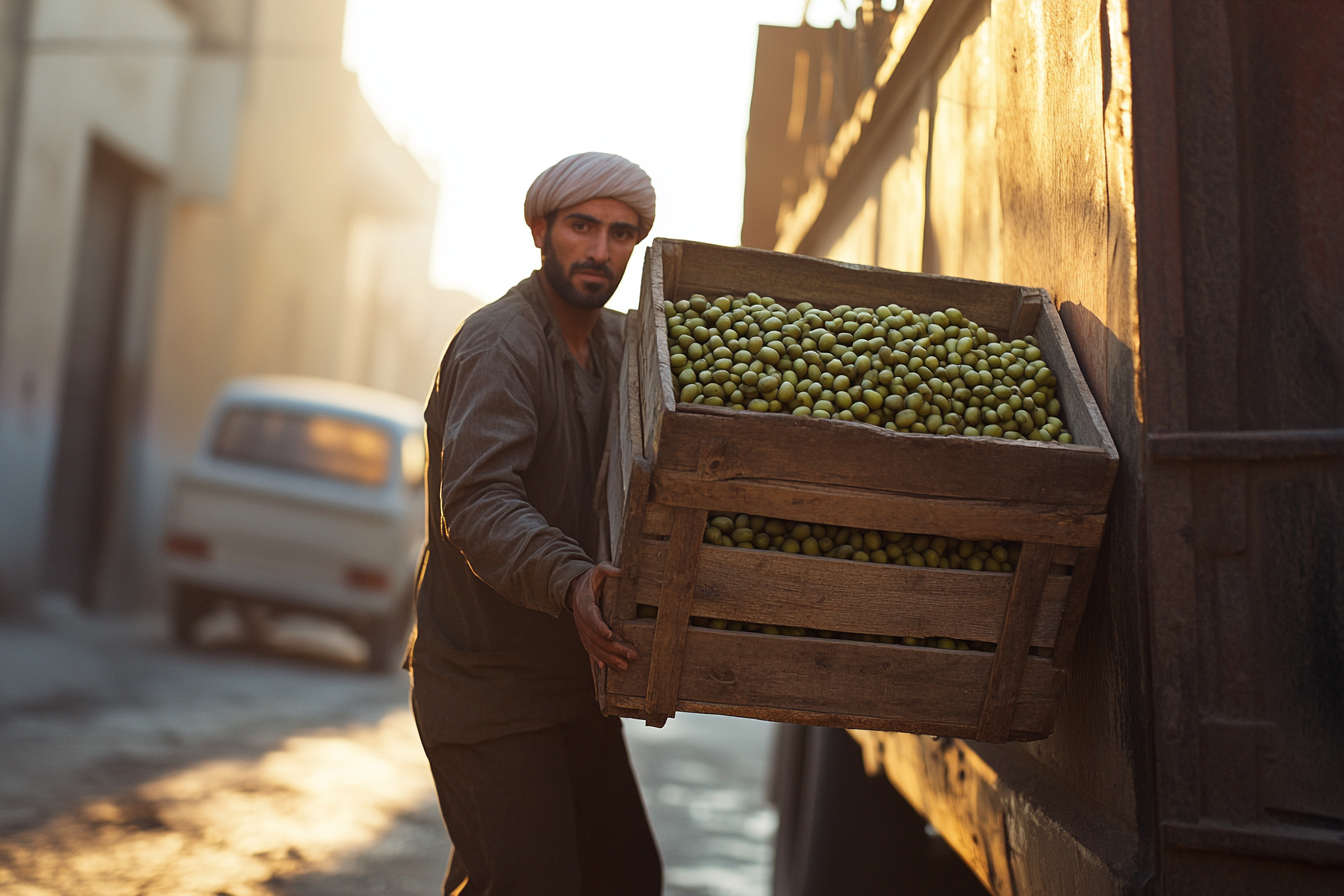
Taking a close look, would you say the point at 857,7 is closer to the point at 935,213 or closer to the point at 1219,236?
the point at 935,213

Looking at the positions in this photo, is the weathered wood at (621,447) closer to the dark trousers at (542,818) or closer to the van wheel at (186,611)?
the dark trousers at (542,818)

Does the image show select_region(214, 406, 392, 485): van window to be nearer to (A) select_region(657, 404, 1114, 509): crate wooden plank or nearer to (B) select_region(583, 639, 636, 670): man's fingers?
(B) select_region(583, 639, 636, 670): man's fingers

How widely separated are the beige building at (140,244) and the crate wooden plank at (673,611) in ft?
30.4

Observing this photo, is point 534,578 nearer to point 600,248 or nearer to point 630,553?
point 630,553

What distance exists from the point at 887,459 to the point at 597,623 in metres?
0.58

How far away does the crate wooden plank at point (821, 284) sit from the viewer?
8.70 ft

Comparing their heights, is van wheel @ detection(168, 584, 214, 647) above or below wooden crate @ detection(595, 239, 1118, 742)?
below

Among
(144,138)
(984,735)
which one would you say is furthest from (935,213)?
(144,138)

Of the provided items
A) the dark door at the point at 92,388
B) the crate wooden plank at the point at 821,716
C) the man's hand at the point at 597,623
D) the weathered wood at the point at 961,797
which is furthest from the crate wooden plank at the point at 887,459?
the dark door at the point at 92,388

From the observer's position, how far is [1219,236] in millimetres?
2082

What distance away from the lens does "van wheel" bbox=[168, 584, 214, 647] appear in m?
10.1

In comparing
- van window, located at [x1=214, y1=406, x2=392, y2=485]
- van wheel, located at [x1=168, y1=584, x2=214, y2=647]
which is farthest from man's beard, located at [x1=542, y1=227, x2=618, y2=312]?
van wheel, located at [x1=168, y1=584, x2=214, y2=647]

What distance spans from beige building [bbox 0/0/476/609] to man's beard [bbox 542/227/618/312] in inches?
333

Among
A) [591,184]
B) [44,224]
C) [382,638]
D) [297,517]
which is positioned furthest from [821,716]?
[44,224]
